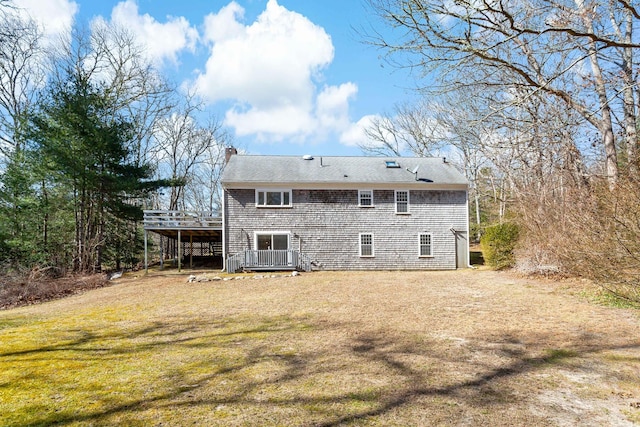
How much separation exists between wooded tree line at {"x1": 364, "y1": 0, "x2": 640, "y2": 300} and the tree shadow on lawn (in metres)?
2.12

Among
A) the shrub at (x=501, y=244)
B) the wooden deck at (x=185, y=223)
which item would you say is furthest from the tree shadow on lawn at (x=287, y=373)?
the wooden deck at (x=185, y=223)

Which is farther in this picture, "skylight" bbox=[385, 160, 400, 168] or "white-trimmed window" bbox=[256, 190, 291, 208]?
"skylight" bbox=[385, 160, 400, 168]

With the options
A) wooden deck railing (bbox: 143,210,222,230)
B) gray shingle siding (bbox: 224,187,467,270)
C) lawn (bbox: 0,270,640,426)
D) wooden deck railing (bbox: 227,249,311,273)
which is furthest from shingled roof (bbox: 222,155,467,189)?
lawn (bbox: 0,270,640,426)

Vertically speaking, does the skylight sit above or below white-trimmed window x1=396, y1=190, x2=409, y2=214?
above

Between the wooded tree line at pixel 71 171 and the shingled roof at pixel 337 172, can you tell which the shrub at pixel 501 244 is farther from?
the wooded tree line at pixel 71 171

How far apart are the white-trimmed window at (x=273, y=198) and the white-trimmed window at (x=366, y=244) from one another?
13.9 feet

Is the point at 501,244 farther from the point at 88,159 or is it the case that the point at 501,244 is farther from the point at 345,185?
the point at 88,159

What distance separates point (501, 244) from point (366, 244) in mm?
6414

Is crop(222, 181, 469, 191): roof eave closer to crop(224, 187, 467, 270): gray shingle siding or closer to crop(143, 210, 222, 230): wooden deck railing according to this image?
crop(224, 187, 467, 270): gray shingle siding

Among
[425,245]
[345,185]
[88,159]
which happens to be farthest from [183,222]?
[425,245]

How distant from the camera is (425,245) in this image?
1927cm

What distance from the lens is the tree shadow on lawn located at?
3.54 meters

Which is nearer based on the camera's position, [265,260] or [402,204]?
[265,260]

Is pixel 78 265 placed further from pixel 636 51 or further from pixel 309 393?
pixel 636 51
